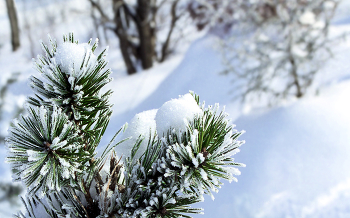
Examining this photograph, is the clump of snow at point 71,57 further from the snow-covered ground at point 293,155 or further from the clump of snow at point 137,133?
the snow-covered ground at point 293,155

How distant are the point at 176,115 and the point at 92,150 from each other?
7.0 inches

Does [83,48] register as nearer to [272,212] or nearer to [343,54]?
[272,212]

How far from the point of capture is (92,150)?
57cm

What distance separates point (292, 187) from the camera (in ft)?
9.16

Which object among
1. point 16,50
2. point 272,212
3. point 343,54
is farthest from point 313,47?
point 16,50

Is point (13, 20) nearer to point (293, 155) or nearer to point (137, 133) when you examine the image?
point (293, 155)

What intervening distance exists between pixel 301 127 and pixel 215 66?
8.16 feet

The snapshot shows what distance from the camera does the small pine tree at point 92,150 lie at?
1.59 ft

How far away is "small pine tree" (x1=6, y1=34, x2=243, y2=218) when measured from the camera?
49 cm

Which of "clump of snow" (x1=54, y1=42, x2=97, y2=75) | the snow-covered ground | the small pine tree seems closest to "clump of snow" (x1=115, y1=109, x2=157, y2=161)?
the small pine tree

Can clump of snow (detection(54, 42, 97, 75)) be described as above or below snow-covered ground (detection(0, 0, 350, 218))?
below

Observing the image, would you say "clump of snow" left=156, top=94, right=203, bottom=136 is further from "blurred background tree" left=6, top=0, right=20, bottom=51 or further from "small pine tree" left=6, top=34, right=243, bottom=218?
"blurred background tree" left=6, top=0, right=20, bottom=51

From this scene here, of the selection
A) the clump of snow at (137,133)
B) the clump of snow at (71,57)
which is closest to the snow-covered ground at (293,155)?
the clump of snow at (137,133)

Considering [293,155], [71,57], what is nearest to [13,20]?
[293,155]
